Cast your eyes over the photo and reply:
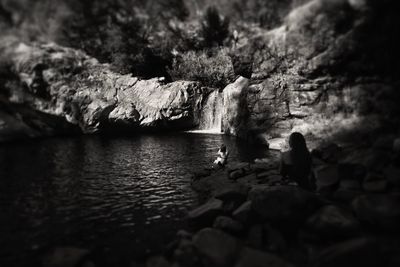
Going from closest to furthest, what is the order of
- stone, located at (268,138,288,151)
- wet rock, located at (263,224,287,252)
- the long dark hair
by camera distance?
wet rock, located at (263,224,287,252)
the long dark hair
stone, located at (268,138,288,151)

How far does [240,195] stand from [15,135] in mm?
37161

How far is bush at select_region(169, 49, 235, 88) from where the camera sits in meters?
53.3

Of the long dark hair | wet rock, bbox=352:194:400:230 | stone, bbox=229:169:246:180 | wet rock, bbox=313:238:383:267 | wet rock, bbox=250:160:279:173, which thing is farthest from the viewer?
wet rock, bbox=250:160:279:173

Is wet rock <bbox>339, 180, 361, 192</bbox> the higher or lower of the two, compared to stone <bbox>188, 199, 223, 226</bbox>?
higher

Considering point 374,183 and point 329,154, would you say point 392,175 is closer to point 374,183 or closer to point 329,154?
point 374,183

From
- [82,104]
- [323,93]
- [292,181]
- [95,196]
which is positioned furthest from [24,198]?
[82,104]

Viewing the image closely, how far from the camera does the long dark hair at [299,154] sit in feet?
49.9

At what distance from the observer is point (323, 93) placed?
30.4 m

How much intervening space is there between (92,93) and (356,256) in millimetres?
48396

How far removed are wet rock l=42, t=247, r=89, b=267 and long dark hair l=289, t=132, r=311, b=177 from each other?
10075 millimetres

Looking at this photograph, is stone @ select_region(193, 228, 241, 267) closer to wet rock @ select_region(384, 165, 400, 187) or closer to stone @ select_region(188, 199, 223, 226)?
stone @ select_region(188, 199, 223, 226)

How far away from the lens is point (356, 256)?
7930mm

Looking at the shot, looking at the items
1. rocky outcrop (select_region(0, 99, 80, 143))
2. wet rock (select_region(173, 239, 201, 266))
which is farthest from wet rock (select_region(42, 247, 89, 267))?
rocky outcrop (select_region(0, 99, 80, 143))

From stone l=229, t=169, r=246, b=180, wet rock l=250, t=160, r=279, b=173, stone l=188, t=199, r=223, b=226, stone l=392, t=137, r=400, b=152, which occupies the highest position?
stone l=392, t=137, r=400, b=152
